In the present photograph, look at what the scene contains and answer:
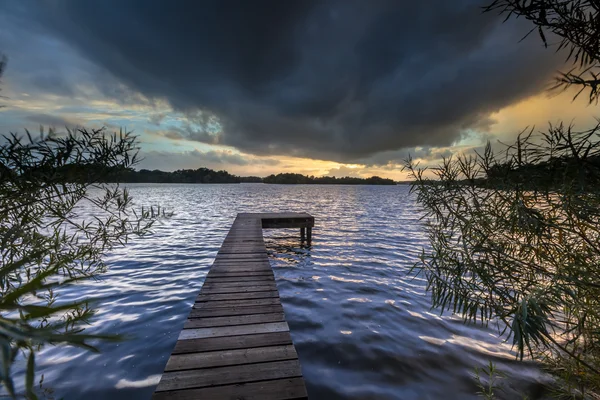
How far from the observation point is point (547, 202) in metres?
3.00

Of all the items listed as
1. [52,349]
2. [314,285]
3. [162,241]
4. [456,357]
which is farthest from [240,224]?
[456,357]

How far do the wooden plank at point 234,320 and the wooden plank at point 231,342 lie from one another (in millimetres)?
385

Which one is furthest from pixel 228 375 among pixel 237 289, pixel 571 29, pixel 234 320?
pixel 571 29

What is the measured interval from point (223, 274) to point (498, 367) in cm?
561

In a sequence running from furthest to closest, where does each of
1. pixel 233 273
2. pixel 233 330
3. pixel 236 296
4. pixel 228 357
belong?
pixel 233 273 → pixel 236 296 → pixel 233 330 → pixel 228 357

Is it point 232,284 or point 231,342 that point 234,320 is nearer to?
point 231,342

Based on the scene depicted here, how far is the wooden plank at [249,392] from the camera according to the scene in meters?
2.77

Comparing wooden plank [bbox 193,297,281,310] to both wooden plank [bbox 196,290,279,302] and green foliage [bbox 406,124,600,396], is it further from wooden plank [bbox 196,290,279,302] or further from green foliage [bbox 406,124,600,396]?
green foliage [bbox 406,124,600,396]

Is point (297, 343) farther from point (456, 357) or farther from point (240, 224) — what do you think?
point (240, 224)

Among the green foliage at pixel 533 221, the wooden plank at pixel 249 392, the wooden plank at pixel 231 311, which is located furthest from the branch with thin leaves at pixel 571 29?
the wooden plank at pixel 231 311

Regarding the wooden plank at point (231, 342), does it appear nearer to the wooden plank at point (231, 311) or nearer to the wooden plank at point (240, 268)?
the wooden plank at point (231, 311)

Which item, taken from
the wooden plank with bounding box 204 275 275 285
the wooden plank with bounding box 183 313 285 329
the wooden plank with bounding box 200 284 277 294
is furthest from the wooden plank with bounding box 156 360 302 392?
the wooden plank with bounding box 204 275 275 285

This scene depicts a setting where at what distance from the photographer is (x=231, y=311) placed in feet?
15.0

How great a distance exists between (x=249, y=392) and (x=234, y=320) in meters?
1.54
